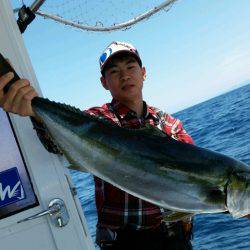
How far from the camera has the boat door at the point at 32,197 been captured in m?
3.71

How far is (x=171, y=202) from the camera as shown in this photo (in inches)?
95.8

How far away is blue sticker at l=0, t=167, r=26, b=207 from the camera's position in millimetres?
3680

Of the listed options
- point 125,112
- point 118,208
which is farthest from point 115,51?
point 118,208

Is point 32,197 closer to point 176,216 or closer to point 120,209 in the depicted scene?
point 120,209

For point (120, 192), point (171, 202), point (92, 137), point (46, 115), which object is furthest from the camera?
point (120, 192)

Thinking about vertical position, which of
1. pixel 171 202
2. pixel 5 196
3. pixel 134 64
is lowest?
pixel 171 202

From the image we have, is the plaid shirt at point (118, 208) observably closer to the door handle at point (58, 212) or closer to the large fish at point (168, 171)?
the door handle at point (58, 212)

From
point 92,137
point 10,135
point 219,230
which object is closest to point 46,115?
point 92,137

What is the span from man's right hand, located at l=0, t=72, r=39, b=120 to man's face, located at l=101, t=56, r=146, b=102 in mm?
1021

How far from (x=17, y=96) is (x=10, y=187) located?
121 cm

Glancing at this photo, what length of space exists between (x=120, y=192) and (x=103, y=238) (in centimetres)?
42

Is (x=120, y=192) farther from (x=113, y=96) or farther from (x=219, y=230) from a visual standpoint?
(x=219, y=230)

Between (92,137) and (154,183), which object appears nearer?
(154,183)

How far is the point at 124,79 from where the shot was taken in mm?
3635
